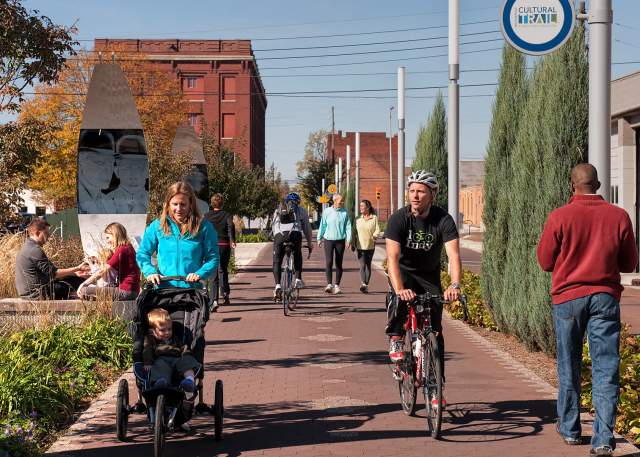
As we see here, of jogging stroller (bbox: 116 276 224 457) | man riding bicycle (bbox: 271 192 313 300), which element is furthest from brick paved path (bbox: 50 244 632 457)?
man riding bicycle (bbox: 271 192 313 300)

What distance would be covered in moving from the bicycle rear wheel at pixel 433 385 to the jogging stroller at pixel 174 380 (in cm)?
145

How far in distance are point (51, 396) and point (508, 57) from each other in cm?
788

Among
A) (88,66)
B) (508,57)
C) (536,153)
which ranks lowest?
(536,153)

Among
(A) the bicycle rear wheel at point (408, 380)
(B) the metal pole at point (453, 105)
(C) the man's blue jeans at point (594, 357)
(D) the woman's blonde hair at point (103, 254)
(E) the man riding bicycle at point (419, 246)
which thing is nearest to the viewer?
(C) the man's blue jeans at point (594, 357)

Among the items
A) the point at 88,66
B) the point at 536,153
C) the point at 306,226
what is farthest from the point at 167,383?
the point at 88,66

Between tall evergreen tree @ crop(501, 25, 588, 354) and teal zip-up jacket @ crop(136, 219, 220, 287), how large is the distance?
417cm

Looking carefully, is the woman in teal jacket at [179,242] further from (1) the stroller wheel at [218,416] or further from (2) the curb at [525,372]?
(2) the curb at [525,372]

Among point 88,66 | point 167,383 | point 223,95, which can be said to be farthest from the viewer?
point 223,95

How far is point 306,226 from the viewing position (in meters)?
16.9

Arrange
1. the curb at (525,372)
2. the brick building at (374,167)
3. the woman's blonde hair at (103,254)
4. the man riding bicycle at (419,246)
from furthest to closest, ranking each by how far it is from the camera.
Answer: the brick building at (374,167)
the woman's blonde hair at (103,254)
the man riding bicycle at (419,246)
the curb at (525,372)

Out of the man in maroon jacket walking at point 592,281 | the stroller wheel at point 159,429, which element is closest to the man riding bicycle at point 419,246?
the man in maroon jacket walking at point 592,281

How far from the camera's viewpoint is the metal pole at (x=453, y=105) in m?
18.5

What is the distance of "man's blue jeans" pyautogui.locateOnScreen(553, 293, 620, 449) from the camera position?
6.40 meters

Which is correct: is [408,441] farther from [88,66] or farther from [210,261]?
[88,66]
